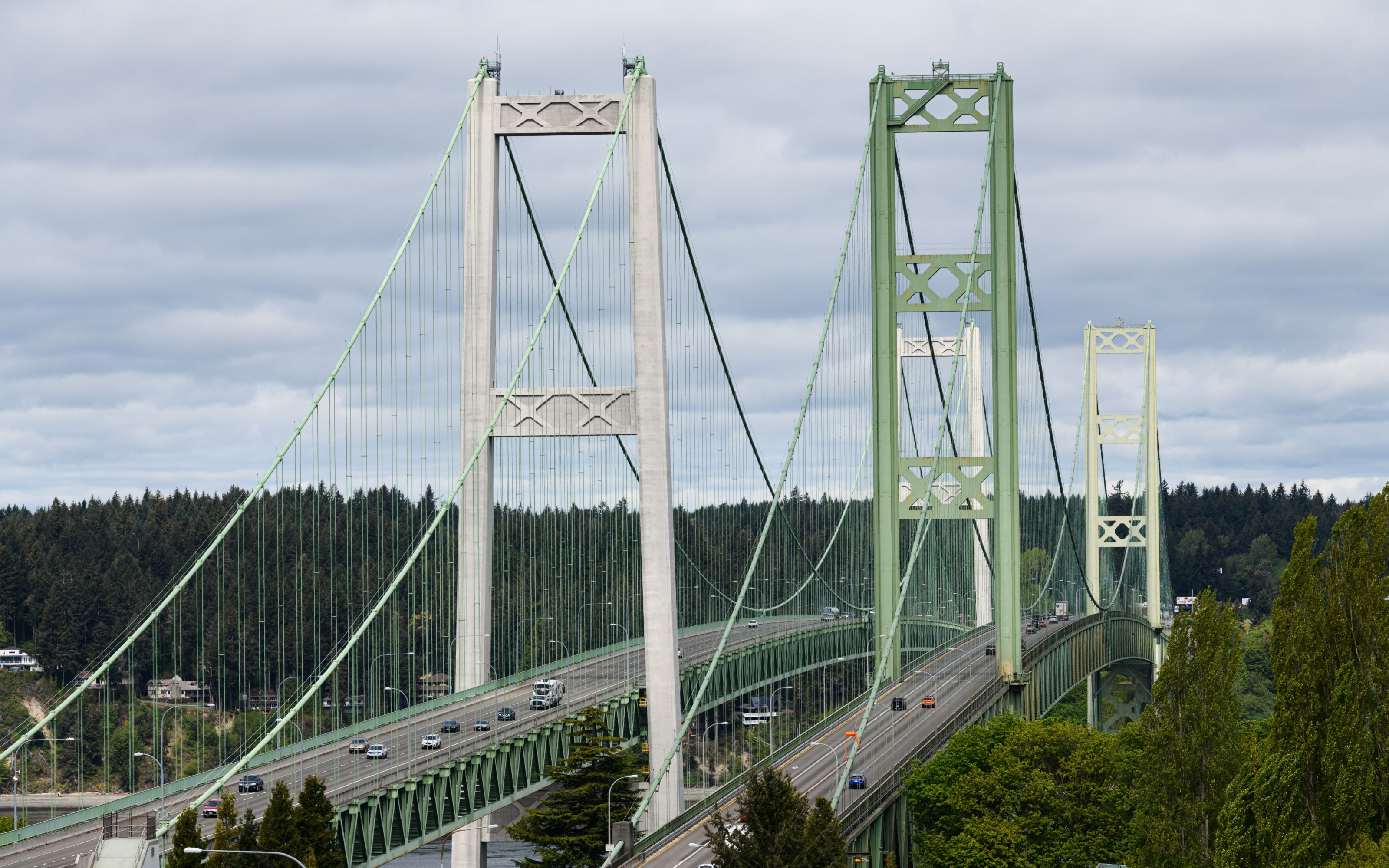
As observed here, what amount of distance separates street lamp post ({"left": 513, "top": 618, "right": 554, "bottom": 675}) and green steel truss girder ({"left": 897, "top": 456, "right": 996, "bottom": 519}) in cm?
1302

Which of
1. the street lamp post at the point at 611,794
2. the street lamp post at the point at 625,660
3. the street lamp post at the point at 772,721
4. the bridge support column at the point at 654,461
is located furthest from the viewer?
the street lamp post at the point at 772,721

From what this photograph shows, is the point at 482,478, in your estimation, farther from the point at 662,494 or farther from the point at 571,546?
the point at 571,546

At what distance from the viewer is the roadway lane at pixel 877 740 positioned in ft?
153

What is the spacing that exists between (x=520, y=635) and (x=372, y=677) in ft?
31.1

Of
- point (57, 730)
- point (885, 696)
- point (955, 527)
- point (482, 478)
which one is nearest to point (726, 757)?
point (955, 527)

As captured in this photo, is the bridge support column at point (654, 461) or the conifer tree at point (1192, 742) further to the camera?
the bridge support column at point (654, 461)

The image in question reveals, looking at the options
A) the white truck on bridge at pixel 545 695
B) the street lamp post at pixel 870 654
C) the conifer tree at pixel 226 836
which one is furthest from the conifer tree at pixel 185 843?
the street lamp post at pixel 870 654

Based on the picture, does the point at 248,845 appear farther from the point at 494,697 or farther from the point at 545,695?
the point at 545,695

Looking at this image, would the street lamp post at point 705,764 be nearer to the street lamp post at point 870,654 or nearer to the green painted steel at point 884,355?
the street lamp post at point 870,654

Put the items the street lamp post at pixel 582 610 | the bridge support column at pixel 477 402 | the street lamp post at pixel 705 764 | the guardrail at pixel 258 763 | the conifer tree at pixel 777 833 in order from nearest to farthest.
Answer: the conifer tree at pixel 777 833 < the guardrail at pixel 258 763 < the bridge support column at pixel 477 402 < the street lamp post at pixel 582 610 < the street lamp post at pixel 705 764

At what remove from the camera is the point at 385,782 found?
1804 inches

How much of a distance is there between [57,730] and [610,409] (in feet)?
323

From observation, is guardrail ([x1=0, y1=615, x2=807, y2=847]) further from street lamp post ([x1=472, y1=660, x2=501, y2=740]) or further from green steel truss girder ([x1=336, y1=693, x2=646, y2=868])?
A: green steel truss girder ([x1=336, y1=693, x2=646, y2=868])

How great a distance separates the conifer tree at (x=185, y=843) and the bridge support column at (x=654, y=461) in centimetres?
1429
